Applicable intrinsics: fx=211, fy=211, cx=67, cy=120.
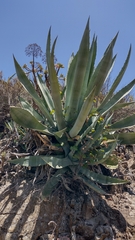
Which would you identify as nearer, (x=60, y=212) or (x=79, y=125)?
(x=60, y=212)

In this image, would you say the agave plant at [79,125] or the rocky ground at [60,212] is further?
the agave plant at [79,125]

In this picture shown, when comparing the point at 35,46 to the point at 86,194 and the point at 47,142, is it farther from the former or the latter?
the point at 86,194

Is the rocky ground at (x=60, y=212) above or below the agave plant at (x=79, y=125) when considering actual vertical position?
below

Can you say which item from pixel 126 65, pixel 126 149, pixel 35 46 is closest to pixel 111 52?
pixel 126 65

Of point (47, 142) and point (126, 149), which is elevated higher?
point (47, 142)

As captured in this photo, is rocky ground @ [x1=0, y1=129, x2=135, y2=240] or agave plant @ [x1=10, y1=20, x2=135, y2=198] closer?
rocky ground @ [x1=0, y1=129, x2=135, y2=240]

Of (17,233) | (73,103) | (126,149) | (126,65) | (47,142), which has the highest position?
(126,65)

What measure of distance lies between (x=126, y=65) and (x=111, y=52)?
40cm

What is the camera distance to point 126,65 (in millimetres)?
2662

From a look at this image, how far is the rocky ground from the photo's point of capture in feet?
6.55

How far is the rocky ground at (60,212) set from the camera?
1995 mm

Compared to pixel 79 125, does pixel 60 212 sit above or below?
below

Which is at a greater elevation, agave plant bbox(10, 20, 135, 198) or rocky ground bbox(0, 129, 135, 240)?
agave plant bbox(10, 20, 135, 198)

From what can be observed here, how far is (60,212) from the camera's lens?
2143 millimetres
